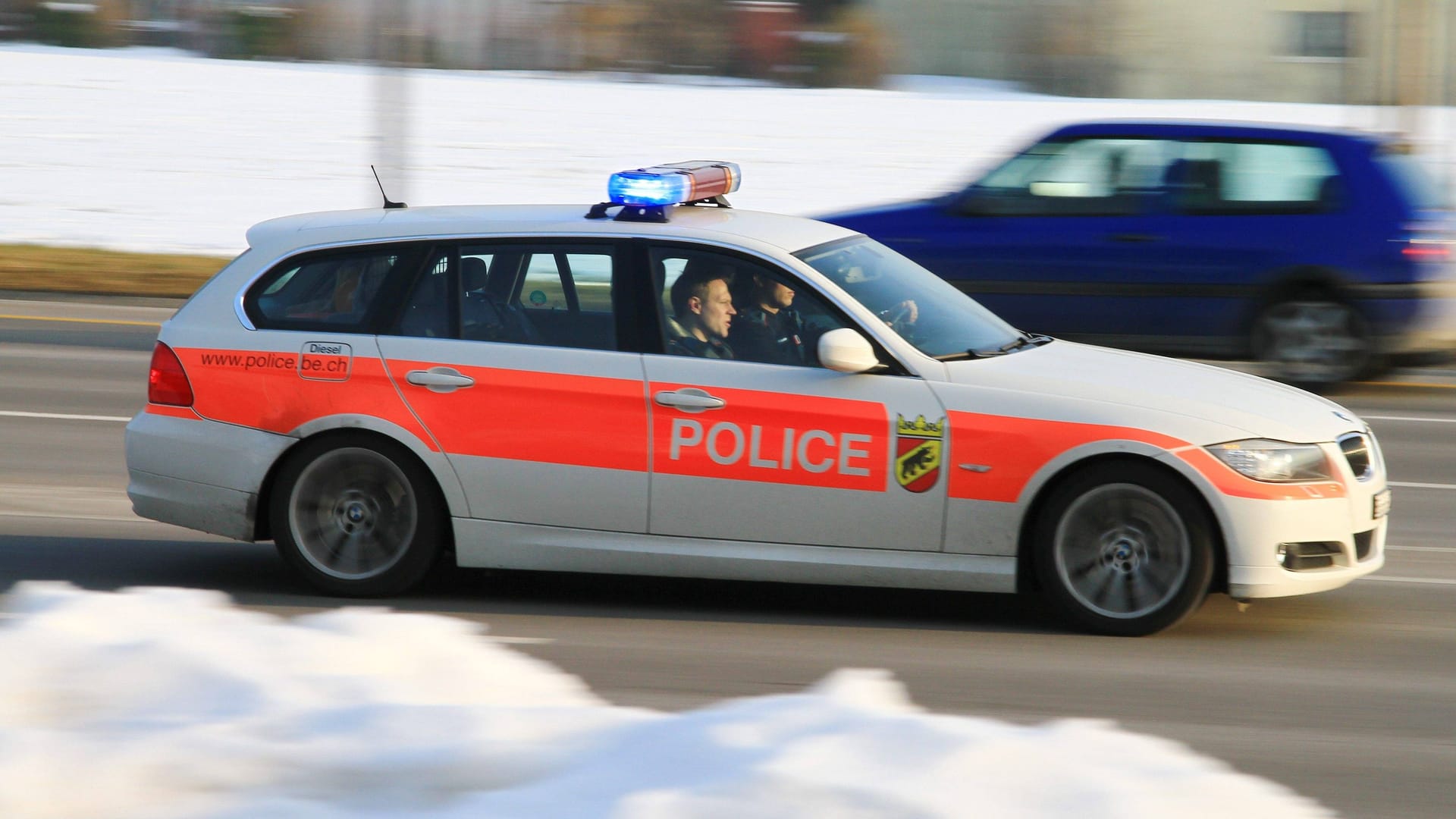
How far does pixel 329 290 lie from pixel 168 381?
2.29ft

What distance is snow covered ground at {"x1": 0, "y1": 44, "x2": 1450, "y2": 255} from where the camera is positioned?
86.2ft

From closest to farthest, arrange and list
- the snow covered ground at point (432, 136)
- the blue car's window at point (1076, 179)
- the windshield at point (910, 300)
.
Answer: the windshield at point (910, 300)
the blue car's window at point (1076, 179)
the snow covered ground at point (432, 136)

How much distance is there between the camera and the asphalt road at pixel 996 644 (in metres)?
5.18

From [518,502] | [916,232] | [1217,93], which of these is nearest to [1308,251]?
[916,232]

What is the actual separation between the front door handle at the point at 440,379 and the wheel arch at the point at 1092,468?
2.03 meters

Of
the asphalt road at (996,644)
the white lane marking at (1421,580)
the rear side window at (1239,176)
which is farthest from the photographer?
the rear side window at (1239,176)

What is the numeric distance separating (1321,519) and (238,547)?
4.41 metres

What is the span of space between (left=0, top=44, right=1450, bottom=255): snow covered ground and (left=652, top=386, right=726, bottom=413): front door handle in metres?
16.0

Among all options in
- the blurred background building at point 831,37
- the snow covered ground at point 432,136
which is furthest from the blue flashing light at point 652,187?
the blurred background building at point 831,37

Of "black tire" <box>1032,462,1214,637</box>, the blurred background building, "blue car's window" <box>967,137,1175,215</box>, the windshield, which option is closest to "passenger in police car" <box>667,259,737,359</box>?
the windshield

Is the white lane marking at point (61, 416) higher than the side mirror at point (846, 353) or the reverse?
the reverse

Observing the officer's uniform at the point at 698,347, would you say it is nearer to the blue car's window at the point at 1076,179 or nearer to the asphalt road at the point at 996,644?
the asphalt road at the point at 996,644

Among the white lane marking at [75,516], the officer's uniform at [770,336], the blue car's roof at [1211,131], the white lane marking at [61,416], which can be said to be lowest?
the white lane marking at [75,516]

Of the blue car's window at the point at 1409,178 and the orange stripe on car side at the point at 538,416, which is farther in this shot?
the blue car's window at the point at 1409,178
